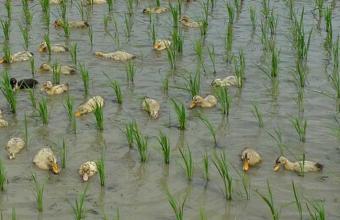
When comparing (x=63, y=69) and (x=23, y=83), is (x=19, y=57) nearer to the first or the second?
(x=63, y=69)

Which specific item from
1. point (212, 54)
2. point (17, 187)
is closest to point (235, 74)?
point (212, 54)

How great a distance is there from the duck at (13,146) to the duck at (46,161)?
31cm

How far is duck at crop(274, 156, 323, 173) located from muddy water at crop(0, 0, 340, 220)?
8 centimetres

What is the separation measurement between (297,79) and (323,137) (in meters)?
1.81

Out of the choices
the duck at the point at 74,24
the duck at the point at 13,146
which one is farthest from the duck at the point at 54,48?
the duck at the point at 13,146

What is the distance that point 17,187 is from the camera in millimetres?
5945

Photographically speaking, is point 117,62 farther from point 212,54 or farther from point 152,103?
point 152,103

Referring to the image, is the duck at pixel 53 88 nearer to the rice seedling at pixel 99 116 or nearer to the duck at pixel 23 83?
the duck at pixel 23 83

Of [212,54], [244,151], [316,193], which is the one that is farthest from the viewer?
[212,54]

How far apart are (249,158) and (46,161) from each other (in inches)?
84.9

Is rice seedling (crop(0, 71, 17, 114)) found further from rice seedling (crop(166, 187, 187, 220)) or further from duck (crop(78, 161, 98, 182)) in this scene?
rice seedling (crop(166, 187, 187, 220))

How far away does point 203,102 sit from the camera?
776cm

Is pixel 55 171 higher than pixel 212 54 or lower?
lower

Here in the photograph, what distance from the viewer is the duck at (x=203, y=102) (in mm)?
7746
